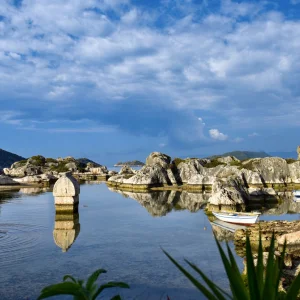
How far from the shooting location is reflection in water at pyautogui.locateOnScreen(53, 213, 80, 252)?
2245 centimetres

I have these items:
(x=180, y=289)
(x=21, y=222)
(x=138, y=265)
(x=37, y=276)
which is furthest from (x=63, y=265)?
(x=21, y=222)

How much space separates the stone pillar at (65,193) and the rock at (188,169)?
49183 millimetres

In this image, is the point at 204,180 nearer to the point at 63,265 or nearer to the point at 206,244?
the point at 206,244

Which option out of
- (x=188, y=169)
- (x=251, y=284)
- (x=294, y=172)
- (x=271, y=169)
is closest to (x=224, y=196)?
(x=271, y=169)

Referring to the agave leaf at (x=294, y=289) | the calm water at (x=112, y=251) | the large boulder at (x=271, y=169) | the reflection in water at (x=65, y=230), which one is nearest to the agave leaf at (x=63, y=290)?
the agave leaf at (x=294, y=289)

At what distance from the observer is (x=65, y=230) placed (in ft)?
87.3

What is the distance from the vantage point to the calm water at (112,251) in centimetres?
1488

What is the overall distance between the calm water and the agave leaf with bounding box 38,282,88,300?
960cm

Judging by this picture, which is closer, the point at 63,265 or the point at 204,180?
the point at 63,265

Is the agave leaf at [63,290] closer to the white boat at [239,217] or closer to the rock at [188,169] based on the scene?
the white boat at [239,217]

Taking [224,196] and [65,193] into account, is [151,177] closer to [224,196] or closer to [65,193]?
[224,196]

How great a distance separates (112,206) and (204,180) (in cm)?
2987

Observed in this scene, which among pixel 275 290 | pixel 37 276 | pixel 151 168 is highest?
pixel 151 168

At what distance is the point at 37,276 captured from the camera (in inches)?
621
